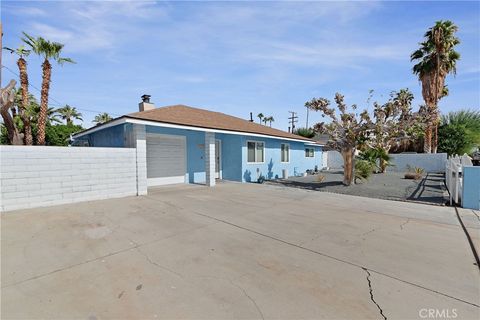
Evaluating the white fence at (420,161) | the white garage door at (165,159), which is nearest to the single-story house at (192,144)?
the white garage door at (165,159)

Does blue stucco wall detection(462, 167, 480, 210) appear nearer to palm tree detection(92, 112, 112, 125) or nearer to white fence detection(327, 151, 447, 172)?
white fence detection(327, 151, 447, 172)

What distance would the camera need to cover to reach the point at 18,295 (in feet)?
9.00

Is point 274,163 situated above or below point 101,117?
below

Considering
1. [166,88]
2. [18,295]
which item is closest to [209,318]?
[18,295]

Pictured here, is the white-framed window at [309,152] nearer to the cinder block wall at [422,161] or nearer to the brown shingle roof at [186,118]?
the brown shingle roof at [186,118]

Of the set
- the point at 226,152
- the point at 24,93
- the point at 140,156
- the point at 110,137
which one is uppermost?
the point at 24,93

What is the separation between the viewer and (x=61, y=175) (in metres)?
7.39

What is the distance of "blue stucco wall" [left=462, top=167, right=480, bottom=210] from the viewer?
7152mm

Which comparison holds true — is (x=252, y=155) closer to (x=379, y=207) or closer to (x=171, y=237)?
(x=379, y=207)

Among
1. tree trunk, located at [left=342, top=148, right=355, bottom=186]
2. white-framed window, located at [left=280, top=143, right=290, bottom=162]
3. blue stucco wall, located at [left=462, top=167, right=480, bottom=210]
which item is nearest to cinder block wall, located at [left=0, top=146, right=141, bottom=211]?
tree trunk, located at [left=342, top=148, right=355, bottom=186]

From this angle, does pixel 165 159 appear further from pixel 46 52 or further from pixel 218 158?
pixel 46 52

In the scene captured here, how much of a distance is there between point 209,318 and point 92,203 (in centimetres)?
693

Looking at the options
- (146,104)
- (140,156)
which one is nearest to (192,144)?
(146,104)

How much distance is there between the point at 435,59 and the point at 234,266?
27.3 meters
